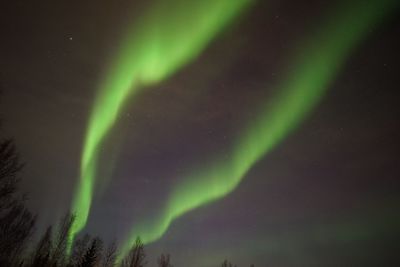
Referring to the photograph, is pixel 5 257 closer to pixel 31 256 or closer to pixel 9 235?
pixel 9 235

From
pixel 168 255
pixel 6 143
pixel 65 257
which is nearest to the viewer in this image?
pixel 6 143

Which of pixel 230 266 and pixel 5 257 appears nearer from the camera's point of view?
pixel 5 257

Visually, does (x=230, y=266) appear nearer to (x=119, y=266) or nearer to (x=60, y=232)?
(x=119, y=266)

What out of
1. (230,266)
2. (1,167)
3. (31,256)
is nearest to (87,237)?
(31,256)

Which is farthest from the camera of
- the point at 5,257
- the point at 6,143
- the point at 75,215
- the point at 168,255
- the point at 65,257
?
the point at 168,255

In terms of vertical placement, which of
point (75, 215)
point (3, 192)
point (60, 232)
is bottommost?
point (3, 192)

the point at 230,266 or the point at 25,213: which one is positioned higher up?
the point at 25,213

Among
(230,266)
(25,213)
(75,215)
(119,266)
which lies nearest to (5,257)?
(25,213)

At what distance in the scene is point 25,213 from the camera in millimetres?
55344

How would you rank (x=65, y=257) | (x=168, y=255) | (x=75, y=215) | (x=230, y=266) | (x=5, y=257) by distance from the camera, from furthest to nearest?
(x=230, y=266) < (x=168, y=255) < (x=75, y=215) < (x=65, y=257) < (x=5, y=257)

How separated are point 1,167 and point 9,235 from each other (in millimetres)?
30845

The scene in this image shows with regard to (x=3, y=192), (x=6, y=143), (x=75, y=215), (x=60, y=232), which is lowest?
(x=3, y=192)

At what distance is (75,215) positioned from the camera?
60125 mm

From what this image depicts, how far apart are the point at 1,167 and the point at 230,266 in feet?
212
